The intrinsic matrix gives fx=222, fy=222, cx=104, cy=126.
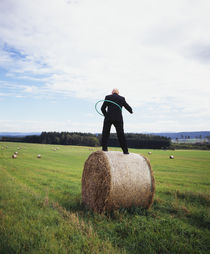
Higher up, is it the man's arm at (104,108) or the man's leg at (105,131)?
the man's arm at (104,108)

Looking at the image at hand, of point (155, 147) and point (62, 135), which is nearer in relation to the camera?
point (155, 147)

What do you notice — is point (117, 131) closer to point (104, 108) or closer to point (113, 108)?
point (113, 108)

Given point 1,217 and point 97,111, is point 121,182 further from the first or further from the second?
point 1,217

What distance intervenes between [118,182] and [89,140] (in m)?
88.3

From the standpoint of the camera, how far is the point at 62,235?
5035mm

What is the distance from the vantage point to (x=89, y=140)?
9506cm

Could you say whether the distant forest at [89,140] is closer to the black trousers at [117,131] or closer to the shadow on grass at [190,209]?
the shadow on grass at [190,209]

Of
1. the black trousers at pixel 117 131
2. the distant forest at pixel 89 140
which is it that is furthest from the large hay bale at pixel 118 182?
the distant forest at pixel 89 140

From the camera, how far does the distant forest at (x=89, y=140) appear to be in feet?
304

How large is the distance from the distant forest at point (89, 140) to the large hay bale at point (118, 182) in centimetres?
8222

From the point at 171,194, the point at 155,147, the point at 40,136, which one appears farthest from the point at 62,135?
the point at 171,194

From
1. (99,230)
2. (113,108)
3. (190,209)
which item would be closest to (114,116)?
(113,108)

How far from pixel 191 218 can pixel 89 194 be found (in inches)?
134

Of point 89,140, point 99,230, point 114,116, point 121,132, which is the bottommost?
point 99,230
